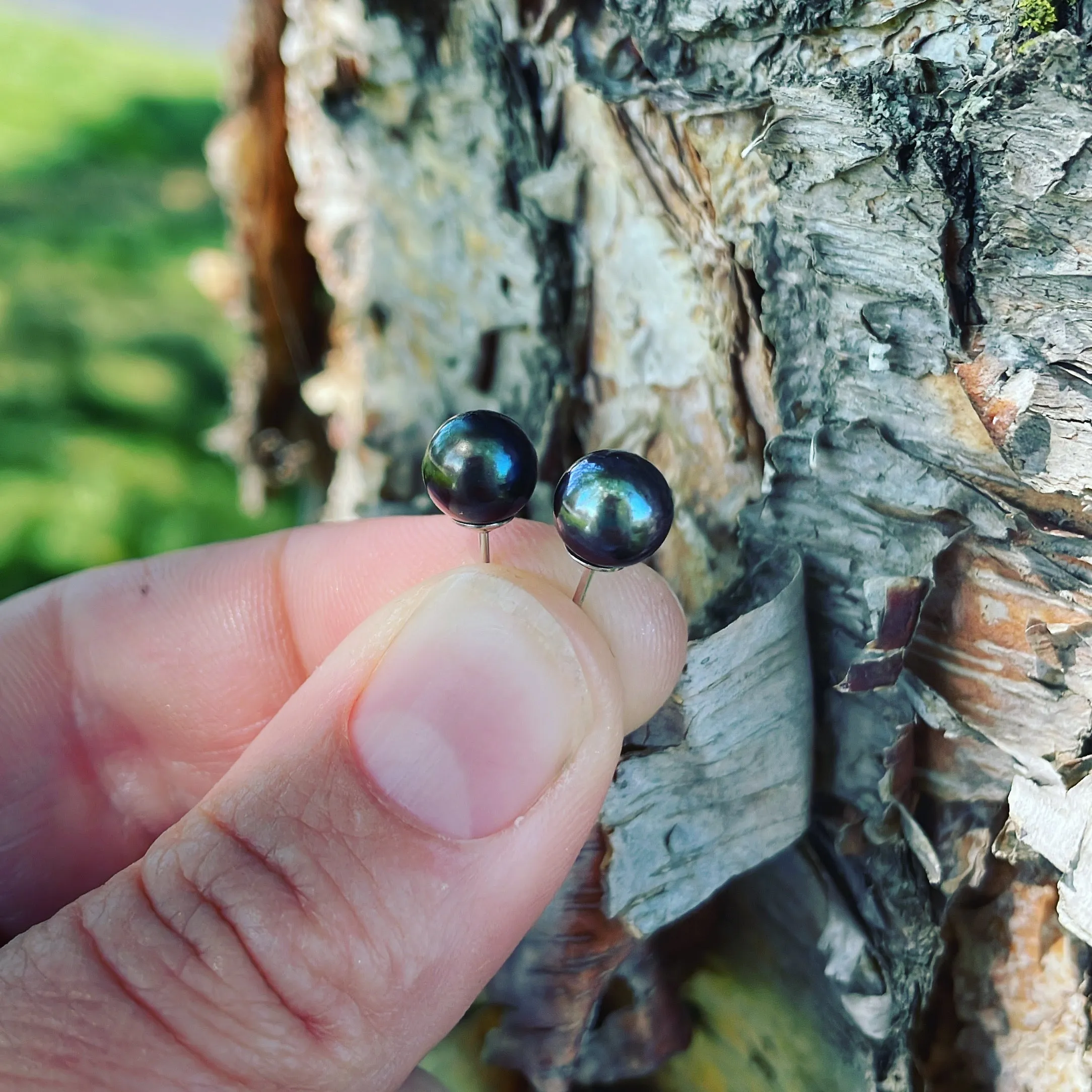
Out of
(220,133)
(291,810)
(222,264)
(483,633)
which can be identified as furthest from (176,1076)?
(222,264)

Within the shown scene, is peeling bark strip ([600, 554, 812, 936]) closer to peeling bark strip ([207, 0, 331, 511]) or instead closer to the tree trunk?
the tree trunk

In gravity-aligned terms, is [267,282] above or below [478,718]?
above

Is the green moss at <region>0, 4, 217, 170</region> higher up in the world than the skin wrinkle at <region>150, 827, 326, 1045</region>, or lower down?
A: higher up

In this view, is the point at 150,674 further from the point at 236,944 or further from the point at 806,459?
the point at 806,459

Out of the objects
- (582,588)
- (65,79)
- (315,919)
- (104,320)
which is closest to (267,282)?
(104,320)

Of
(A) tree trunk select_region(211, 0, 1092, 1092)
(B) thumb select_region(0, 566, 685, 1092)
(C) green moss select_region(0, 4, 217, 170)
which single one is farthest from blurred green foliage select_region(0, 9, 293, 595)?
(B) thumb select_region(0, 566, 685, 1092)

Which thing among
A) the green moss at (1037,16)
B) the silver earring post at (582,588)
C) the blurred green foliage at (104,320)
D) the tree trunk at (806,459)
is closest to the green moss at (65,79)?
the blurred green foliage at (104,320)
